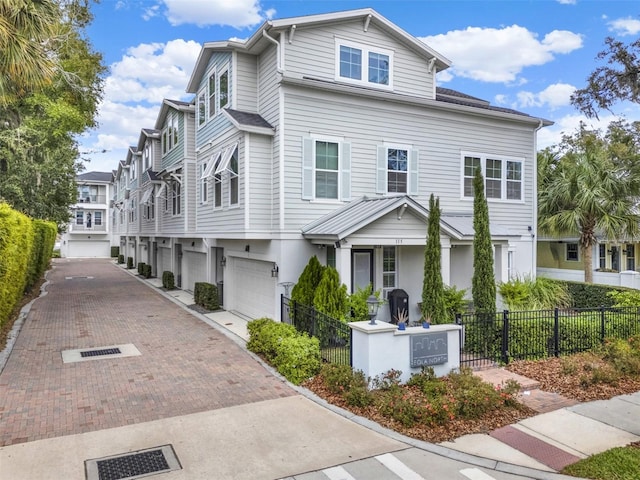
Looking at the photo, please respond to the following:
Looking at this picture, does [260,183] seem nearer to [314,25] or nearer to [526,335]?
[314,25]

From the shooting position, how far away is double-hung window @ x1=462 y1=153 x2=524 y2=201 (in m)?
16.1

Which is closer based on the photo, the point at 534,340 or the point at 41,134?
the point at 534,340

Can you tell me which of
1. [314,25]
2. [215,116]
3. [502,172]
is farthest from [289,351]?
[502,172]

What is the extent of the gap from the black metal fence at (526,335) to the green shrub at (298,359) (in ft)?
10.6

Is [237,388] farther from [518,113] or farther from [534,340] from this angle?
[518,113]

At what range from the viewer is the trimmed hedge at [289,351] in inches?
352

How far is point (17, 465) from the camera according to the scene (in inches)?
219

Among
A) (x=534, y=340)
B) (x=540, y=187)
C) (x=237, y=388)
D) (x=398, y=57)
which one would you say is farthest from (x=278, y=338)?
(x=540, y=187)

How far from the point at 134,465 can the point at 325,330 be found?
5.08m

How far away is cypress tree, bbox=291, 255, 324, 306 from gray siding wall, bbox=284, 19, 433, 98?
583 cm

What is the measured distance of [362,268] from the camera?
45.7ft

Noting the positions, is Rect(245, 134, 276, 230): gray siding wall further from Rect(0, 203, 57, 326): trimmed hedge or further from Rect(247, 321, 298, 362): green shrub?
Rect(0, 203, 57, 326): trimmed hedge

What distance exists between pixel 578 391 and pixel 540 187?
1740 cm

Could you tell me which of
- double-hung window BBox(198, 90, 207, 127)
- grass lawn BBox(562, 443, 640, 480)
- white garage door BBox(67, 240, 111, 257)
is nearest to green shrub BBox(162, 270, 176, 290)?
double-hung window BBox(198, 90, 207, 127)
